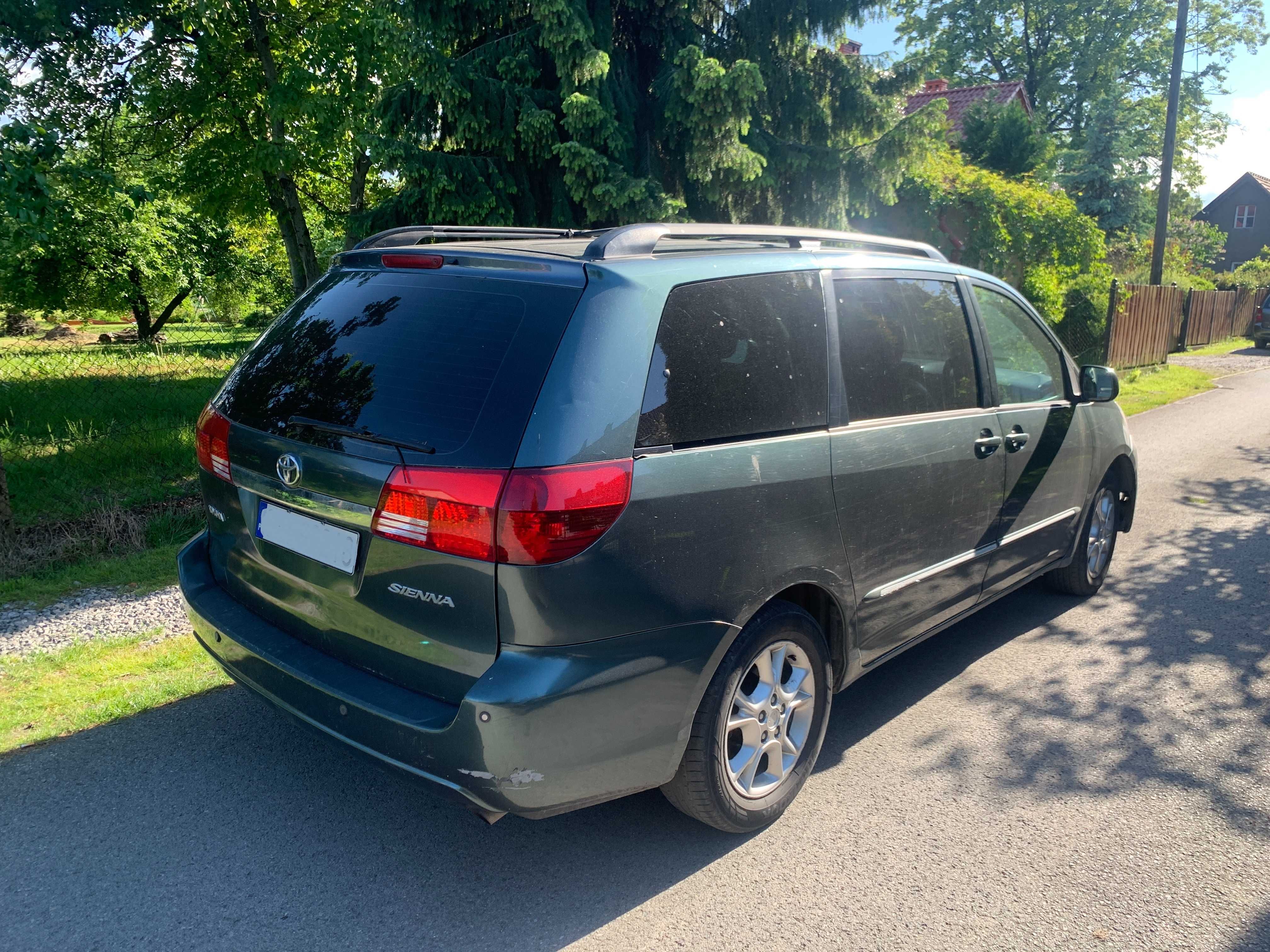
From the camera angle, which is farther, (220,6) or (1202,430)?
(220,6)

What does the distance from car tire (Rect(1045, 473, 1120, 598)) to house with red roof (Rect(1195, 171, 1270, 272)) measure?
59.8 metres

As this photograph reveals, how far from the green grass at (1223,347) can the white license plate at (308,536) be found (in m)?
25.3

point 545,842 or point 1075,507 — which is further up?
point 1075,507

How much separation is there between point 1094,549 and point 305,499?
4540 millimetres

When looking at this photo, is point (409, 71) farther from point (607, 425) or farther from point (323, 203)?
point (323, 203)

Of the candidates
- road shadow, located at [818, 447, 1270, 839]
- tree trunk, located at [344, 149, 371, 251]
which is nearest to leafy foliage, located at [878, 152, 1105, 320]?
tree trunk, located at [344, 149, 371, 251]

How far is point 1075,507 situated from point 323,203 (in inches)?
857

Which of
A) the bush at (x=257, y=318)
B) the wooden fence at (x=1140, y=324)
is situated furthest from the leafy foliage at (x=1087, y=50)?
the bush at (x=257, y=318)

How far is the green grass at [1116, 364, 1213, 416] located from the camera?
13.8m

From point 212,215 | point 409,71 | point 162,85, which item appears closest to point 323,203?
point 212,215

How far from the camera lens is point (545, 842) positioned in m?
3.06

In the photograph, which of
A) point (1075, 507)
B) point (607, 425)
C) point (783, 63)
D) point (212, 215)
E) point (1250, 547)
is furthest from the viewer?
point (212, 215)

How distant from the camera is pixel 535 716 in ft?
7.78

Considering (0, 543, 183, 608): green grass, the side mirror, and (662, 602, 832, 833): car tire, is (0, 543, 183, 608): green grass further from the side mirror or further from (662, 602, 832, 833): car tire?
the side mirror
